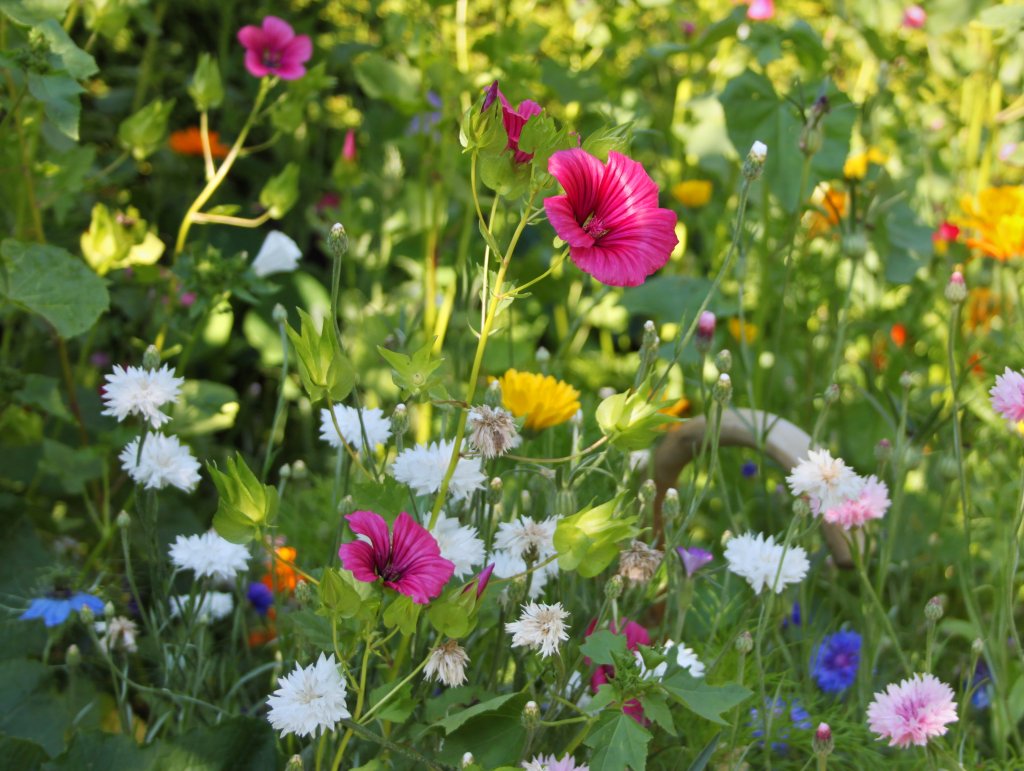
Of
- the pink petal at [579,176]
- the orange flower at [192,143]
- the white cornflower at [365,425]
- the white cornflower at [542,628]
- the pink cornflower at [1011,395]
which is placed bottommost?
the white cornflower at [542,628]

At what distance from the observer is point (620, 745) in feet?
2.13

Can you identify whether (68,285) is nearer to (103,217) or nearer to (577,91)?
(103,217)

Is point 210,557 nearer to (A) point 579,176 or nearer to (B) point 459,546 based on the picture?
(B) point 459,546

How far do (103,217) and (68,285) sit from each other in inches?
4.8

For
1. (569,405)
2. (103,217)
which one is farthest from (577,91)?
(569,405)

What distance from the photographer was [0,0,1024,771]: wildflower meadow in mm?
685

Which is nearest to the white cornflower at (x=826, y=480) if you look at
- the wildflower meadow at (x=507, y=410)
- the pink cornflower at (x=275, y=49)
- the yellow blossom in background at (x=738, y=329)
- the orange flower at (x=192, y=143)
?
the wildflower meadow at (x=507, y=410)

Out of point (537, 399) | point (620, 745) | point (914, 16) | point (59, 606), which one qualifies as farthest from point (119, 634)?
point (914, 16)

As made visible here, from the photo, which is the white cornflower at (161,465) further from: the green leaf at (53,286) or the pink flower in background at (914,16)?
the pink flower in background at (914,16)

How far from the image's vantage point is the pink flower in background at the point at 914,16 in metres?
1.89

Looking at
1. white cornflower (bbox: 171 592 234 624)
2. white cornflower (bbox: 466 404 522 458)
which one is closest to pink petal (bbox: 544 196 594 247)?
white cornflower (bbox: 466 404 522 458)

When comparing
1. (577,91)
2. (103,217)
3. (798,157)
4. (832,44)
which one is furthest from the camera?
(832,44)

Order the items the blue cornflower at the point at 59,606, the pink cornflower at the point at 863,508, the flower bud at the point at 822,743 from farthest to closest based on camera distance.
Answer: the blue cornflower at the point at 59,606
the pink cornflower at the point at 863,508
the flower bud at the point at 822,743

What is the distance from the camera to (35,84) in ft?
3.53
